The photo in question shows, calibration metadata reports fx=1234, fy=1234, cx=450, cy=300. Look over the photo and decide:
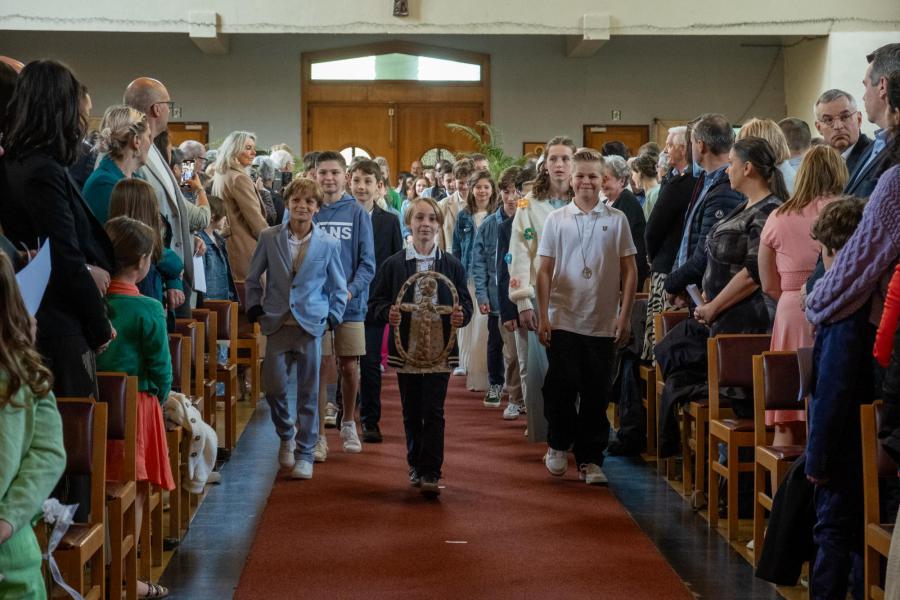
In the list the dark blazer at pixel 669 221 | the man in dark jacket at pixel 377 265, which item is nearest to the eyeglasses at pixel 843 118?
the dark blazer at pixel 669 221

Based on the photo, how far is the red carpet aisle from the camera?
4566mm

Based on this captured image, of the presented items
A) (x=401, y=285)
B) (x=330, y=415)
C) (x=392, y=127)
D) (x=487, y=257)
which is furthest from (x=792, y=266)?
(x=392, y=127)

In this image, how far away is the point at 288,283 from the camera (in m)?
6.41

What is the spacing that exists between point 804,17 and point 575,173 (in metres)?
12.2

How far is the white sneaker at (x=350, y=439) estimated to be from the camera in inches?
283

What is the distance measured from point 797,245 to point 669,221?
5.88 feet

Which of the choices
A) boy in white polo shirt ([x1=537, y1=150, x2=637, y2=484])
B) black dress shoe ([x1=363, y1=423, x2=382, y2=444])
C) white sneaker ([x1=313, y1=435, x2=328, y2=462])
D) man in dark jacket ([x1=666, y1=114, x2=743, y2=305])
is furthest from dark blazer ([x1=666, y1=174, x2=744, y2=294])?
black dress shoe ([x1=363, y1=423, x2=382, y2=444])

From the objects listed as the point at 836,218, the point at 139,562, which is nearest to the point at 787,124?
the point at 836,218

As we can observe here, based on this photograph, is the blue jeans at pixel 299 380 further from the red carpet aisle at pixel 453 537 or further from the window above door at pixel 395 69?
the window above door at pixel 395 69

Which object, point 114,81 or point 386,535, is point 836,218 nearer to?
point 386,535

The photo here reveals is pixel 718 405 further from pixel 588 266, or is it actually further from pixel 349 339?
pixel 349 339

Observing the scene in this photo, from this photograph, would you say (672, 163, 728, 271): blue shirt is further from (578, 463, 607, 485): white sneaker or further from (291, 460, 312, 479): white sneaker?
(291, 460, 312, 479): white sneaker

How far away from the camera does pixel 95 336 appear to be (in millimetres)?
3879

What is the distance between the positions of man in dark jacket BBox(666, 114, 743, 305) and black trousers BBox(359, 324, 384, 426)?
2.04 meters
